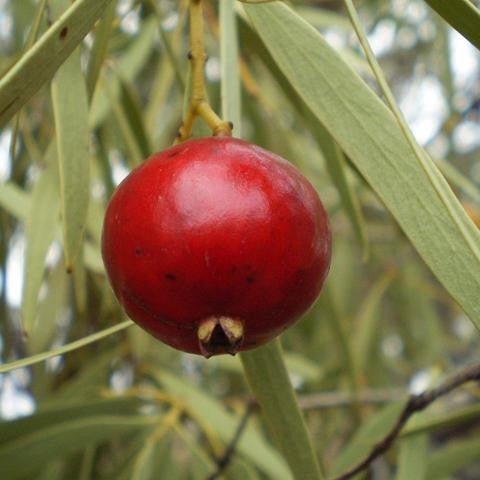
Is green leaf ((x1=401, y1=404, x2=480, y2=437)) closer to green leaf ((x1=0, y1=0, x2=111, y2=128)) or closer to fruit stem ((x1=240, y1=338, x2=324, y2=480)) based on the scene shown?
fruit stem ((x1=240, y1=338, x2=324, y2=480))

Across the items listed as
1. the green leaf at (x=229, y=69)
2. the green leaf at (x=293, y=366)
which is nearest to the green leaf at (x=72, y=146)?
the green leaf at (x=229, y=69)

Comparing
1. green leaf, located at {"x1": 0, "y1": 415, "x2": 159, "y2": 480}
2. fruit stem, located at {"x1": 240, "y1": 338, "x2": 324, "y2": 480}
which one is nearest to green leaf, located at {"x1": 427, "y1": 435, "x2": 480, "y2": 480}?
green leaf, located at {"x1": 0, "y1": 415, "x2": 159, "y2": 480}

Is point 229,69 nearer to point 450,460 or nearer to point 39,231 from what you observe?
point 39,231

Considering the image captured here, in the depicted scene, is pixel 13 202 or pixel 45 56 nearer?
pixel 45 56

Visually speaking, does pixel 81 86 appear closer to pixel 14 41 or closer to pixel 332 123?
pixel 332 123

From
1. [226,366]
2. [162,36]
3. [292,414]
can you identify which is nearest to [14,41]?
[226,366]

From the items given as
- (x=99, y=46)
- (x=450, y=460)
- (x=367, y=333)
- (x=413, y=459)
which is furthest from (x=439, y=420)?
(x=367, y=333)

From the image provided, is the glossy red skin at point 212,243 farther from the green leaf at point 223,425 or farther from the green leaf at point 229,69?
the green leaf at point 223,425
